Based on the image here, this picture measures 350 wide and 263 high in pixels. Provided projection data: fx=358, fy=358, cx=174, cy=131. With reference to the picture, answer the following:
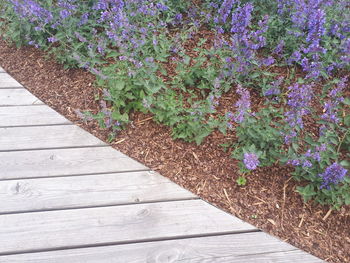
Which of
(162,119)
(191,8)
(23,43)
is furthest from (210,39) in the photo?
(23,43)

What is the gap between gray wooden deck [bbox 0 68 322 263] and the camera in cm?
173

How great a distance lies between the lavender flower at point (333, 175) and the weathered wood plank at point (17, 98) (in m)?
1.99

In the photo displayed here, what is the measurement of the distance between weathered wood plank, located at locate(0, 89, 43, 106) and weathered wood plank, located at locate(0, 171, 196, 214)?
79cm

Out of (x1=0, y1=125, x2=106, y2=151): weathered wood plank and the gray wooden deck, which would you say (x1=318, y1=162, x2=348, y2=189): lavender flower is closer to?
the gray wooden deck

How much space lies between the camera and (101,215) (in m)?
1.88

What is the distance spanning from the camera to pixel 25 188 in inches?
78.6

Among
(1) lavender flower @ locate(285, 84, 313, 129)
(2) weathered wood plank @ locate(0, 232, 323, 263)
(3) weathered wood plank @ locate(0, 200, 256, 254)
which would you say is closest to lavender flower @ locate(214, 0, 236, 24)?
(1) lavender flower @ locate(285, 84, 313, 129)

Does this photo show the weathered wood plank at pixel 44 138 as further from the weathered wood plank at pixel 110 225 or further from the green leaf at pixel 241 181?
the green leaf at pixel 241 181

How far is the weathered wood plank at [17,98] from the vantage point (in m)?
2.61

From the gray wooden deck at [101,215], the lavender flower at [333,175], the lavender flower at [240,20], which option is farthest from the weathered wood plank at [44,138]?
the lavender flower at [240,20]

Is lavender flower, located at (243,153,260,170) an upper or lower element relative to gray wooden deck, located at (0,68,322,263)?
upper

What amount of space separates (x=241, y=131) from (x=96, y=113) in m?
1.03

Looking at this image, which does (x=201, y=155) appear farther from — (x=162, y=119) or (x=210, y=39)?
(x=210, y=39)

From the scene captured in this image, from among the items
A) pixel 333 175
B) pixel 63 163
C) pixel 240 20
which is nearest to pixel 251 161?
pixel 333 175
